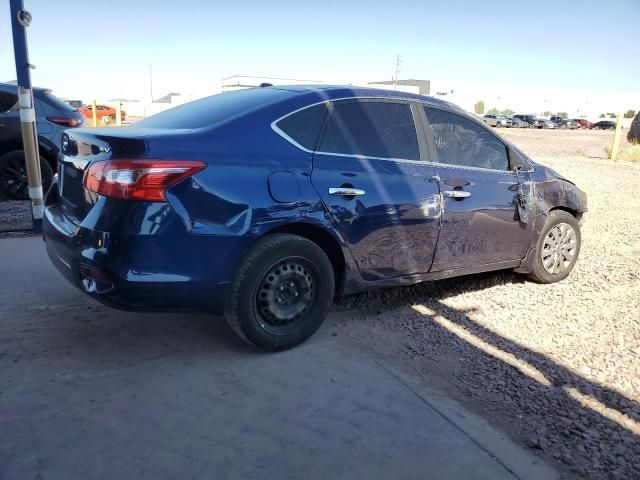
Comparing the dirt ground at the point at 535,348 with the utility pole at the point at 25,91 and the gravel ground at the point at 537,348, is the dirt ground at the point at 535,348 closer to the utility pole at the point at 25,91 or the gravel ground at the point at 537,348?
the gravel ground at the point at 537,348

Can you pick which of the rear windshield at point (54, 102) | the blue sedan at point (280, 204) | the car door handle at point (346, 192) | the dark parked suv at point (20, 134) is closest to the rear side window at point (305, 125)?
the blue sedan at point (280, 204)

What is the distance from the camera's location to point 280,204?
3301 millimetres

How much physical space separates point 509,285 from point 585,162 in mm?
14604

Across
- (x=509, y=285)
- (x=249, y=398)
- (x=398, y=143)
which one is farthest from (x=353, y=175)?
(x=509, y=285)

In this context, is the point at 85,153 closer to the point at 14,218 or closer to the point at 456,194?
the point at 456,194

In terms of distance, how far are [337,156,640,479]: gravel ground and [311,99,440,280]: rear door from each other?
0.53m

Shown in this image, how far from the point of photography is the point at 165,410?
287 cm

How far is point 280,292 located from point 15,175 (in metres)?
5.85

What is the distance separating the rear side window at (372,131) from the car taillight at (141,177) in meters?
1.00

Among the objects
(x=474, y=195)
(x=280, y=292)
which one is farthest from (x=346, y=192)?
(x=474, y=195)

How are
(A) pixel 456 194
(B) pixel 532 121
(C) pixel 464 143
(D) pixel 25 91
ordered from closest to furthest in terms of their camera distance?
(A) pixel 456 194, (C) pixel 464 143, (D) pixel 25 91, (B) pixel 532 121

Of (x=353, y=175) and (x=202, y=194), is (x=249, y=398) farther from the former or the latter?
(x=353, y=175)

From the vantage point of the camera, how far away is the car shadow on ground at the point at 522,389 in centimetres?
272

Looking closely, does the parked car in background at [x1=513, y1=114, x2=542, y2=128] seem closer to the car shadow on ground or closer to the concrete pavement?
Result: the car shadow on ground
